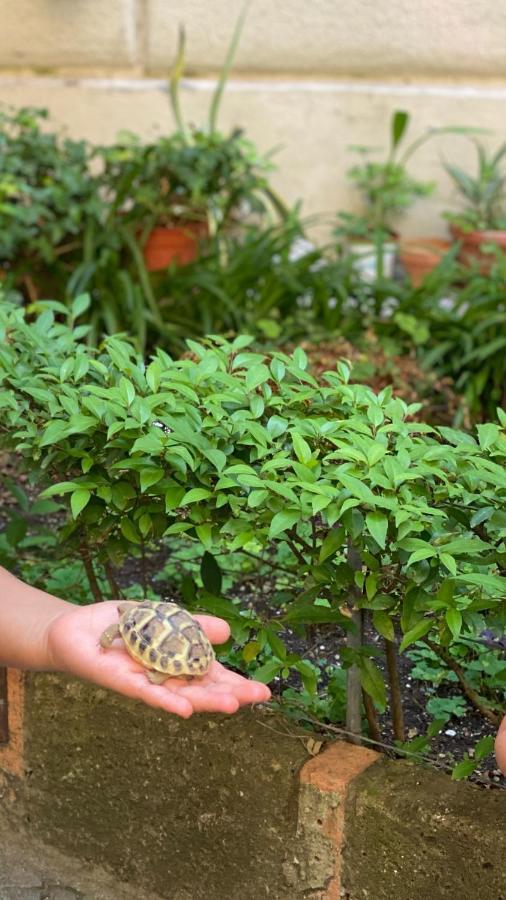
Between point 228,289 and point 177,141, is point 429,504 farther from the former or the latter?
point 177,141

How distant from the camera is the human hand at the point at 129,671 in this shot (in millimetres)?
1965

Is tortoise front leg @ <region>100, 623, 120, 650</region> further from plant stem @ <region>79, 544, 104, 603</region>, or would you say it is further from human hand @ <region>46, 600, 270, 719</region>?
plant stem @ <region>79, 544, 104, 603</region>

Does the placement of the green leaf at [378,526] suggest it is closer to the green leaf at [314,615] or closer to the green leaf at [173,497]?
the green leaf at [314,615]

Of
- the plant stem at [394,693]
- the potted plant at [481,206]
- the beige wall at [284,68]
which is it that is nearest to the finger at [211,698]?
the plant stem at [394,693]

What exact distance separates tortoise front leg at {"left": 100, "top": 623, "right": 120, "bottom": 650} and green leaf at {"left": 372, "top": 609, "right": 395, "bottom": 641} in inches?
20.2

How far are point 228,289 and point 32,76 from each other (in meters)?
2.05

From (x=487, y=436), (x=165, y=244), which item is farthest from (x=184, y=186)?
(x=487, y=436)

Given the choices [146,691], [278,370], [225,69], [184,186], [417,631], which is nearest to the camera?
[146,691]

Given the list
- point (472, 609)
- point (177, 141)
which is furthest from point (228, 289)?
point (472, 609)

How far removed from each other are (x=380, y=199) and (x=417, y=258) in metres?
0.39

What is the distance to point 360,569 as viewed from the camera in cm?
230

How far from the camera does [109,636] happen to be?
2.10m

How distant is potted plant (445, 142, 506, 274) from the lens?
20.5 ft

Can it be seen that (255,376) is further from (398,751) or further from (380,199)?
(380,199)
